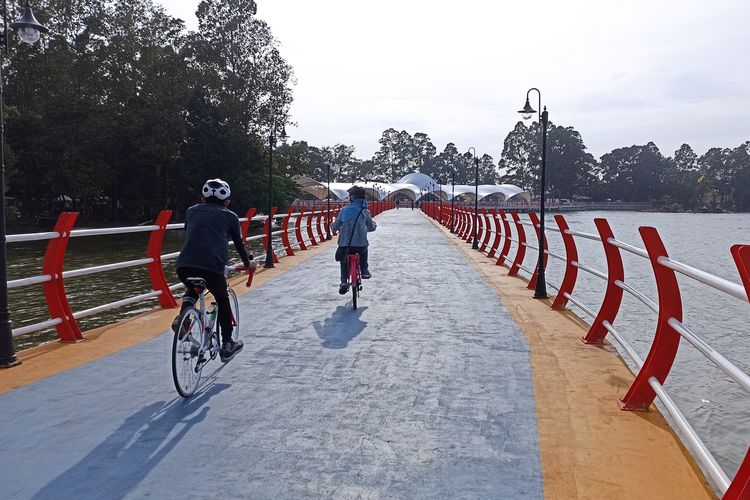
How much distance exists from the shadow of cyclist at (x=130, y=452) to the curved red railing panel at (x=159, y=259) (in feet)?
13.9

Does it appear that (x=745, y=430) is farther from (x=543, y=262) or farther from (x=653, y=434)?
(x=543, y=262)

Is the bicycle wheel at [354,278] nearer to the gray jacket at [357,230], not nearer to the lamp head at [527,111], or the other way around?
the gray jacket at [357,230]

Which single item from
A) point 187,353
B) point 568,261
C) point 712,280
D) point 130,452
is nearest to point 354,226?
point 568,261

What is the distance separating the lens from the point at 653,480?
12.4 feet

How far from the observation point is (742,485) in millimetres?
2875

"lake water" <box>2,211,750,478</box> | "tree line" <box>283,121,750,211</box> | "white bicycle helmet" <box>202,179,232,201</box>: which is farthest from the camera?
"tree line" <box>283,121,750,211</box>

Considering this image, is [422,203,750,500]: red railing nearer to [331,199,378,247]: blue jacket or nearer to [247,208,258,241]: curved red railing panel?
→ [331,199,378,247]: blue jacket

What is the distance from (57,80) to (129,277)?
36158 mm

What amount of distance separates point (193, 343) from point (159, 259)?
417 cm

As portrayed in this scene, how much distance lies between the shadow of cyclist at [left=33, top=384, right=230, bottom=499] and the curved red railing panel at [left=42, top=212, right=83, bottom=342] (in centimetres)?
263

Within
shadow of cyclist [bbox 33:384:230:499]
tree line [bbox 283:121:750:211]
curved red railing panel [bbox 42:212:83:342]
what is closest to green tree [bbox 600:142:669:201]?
tree line [bbox 283:121:750:211]

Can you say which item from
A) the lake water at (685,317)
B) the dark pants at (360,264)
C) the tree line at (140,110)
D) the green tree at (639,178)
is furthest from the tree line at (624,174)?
the dark pants at (360,264)

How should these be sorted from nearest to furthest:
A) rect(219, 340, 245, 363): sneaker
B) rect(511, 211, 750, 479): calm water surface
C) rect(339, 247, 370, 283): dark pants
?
rect(219, 340, 245, 363): sneaker → rect(511, 211, 750, 479): calm water surface → rect(339, 247, 370, 283): dark pants

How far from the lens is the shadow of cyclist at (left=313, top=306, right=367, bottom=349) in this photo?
285 inches
